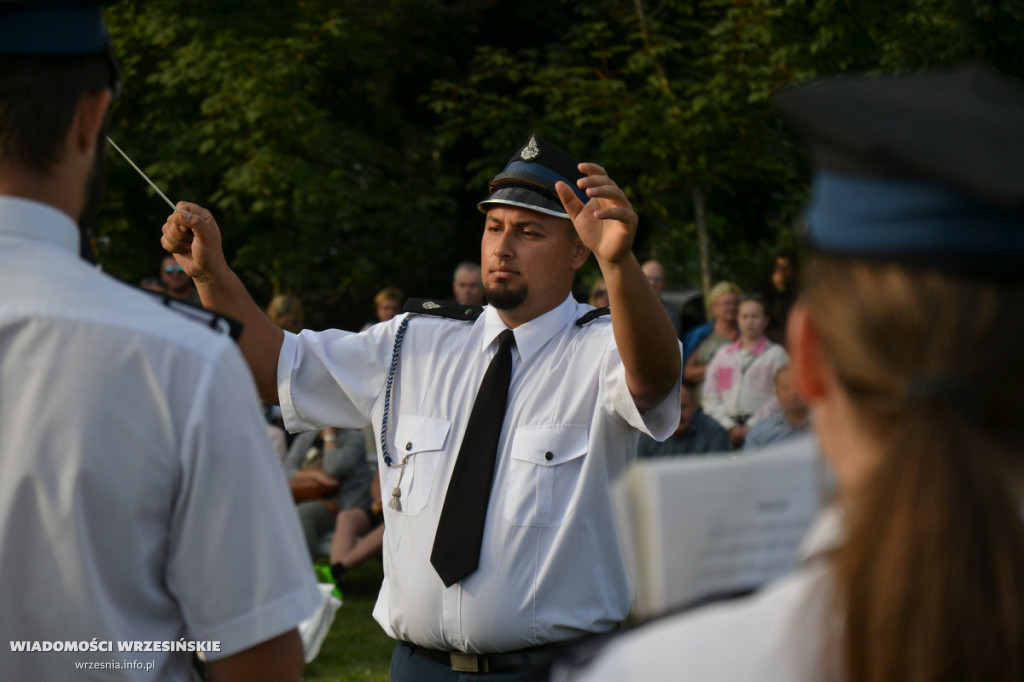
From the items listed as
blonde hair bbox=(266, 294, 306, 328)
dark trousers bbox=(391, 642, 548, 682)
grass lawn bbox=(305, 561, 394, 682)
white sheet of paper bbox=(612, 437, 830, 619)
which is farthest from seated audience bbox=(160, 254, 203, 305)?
white sheet of paper bbox=(612, 437, 830, 619)

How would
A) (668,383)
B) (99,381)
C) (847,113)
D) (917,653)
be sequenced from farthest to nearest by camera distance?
(668,383)
(99,381)
(847,113)
(917,653)

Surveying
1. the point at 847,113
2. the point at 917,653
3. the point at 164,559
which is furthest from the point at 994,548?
the point at 164,559

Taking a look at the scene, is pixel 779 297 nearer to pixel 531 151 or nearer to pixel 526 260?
pixel 531 151

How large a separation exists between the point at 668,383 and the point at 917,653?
2.06 metres

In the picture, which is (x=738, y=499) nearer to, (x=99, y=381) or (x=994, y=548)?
(x=994, y=548)

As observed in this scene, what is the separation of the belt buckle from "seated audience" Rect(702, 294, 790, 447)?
4364 mm

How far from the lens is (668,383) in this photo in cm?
305

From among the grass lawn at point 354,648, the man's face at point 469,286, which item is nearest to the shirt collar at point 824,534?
the grass lawn at point 354,648

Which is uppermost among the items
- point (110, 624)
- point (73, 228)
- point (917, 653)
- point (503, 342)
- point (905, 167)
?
point (905, 167)

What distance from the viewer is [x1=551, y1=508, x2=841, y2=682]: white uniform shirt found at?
1076 millimetres

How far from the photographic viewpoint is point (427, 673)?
126 inches

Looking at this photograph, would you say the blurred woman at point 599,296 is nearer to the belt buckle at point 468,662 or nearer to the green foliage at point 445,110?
the green foliage at point 445,110

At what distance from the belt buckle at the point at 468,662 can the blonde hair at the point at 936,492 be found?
2175mm

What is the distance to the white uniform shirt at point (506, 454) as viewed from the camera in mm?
3100
